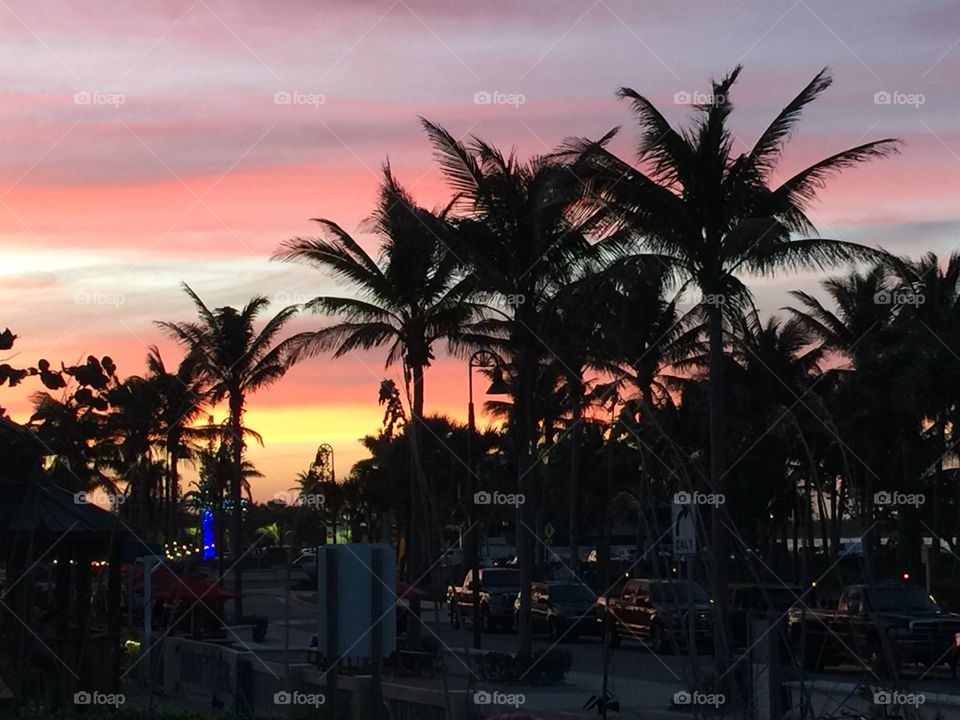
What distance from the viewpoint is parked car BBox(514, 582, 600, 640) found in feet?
138

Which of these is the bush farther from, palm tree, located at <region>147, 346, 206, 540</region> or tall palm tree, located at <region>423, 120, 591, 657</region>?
palm tree, located at <region>147, 346, 206, 540</region>

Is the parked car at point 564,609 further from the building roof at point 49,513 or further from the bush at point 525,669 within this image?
the building roof at point 49,513

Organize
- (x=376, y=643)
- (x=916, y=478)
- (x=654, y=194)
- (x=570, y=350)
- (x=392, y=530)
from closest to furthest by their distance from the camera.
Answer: (x=376, y=643), (x=654, y=194), (x=570, y=350), (x=916, y=478), (x=392, y=530)

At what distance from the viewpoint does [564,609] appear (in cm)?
4244

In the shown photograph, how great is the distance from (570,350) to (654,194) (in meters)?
7.82

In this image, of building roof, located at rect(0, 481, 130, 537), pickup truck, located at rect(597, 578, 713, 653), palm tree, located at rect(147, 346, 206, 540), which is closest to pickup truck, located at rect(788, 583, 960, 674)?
pickup truck, located at rect(597, 578, 713, 653)

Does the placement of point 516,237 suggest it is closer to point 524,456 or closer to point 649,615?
point 524,456

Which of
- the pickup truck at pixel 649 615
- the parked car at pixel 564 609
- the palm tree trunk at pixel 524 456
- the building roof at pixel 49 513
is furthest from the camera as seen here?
the parked car at pixel 564 609

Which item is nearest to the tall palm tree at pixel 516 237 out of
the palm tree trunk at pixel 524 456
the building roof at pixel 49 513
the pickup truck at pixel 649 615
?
the palm tree trunk at pixel 524 456

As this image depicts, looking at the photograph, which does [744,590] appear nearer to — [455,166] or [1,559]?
[455,166]

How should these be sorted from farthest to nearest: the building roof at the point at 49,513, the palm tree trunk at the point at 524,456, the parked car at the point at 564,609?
the parked car at the point at 564,609 → the palm tree trunk at the point at 524,456 → the building roof at the point at 49,513

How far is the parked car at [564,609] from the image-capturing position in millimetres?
42112

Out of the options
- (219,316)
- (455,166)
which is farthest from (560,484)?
(455,166)

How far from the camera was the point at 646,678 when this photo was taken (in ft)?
96.0
